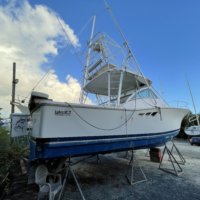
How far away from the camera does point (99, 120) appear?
4.62m

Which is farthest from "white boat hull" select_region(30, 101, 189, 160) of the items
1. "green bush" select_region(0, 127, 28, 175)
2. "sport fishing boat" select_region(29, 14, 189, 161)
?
"green bush" select_region(0, 127, 28, 175)

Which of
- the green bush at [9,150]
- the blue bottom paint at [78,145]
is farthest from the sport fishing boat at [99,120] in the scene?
the green bush at [9,150]

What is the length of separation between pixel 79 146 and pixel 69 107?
949 mm

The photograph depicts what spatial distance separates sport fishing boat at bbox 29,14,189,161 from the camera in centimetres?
391

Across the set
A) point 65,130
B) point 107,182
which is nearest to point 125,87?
point 107,182

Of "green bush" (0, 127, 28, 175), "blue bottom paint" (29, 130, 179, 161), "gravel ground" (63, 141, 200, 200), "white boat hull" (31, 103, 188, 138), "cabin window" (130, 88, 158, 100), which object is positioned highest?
"cabin window" (130, 88, 158, 100)

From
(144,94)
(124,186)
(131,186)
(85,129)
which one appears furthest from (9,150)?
(144,94)

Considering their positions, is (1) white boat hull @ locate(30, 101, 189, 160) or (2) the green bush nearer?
(1) white boat hull @ locate(30, 101, 189, 160)

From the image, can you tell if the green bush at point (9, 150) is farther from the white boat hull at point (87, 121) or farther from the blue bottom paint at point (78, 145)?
the white boat hull at point (87, 121)

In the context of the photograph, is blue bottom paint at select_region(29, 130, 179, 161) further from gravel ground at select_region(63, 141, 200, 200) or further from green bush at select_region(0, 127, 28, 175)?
green bush at select_region(0, 127, 28, 175)

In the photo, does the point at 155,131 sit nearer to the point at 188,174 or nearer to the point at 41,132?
the point at 188,174

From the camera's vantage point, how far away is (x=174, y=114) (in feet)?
24.9

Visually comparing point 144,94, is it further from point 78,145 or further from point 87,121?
point 78,145

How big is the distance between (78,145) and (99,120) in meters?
0.79
